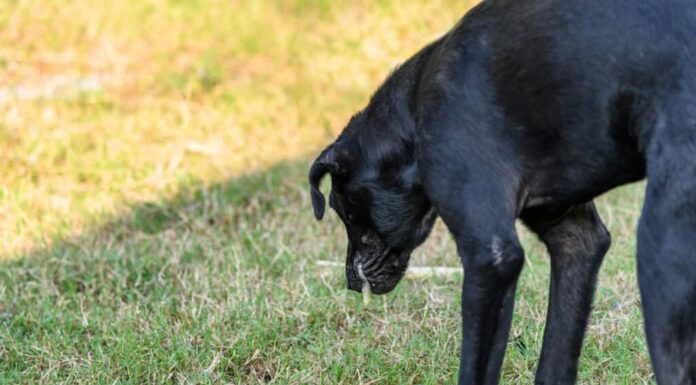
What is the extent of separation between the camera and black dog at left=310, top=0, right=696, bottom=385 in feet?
12.7

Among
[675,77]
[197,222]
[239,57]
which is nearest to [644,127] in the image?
[675,77]

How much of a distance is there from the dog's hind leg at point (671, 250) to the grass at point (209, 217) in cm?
129

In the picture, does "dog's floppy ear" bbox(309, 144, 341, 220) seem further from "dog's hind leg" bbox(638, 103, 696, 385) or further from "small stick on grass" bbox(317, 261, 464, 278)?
"small stick on grass" bbox(317, 261, 464, 278)

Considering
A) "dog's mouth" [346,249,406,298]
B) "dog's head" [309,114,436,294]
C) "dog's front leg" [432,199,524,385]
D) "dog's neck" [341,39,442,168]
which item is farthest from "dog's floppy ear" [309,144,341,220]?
"dog's front leg" [432,199,524,385]

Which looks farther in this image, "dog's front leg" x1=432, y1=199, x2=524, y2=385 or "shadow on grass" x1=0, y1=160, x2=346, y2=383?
"shadow on grass" x1=0, y1=160, x2=346, y2=383

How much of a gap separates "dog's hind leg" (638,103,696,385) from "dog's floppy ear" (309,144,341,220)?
4.37 ft

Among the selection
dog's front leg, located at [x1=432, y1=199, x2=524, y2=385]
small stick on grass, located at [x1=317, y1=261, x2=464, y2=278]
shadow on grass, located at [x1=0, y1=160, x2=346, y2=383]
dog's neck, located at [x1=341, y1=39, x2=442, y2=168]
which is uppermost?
dog's neck, located at [x1=341, y1=39, x2=442, y2=168]

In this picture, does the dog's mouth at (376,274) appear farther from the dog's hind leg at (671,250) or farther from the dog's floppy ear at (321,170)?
the dog's hind leg at (671,250)

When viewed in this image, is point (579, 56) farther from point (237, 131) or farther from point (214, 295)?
point (237, 131)

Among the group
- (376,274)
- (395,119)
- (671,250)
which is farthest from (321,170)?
(671,250)

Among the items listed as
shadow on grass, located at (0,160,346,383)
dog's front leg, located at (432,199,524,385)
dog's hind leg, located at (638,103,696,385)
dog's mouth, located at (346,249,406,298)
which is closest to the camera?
dog's hind leg, located at (638,103,696,385)

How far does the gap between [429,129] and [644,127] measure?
0.74 meters

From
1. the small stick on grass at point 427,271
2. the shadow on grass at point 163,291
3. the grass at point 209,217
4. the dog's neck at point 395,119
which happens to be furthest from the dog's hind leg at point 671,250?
the small stick on grass at point 427,271

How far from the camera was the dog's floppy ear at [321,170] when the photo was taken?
479 centimetres
